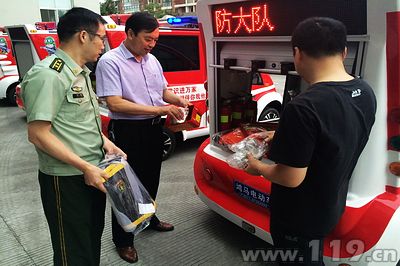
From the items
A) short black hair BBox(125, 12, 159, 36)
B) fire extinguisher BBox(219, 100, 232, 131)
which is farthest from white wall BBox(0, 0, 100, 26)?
fire extinguisher BBox(219, 100, 232, 131)

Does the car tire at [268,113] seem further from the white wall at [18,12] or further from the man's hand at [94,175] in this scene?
the white wall at [18,12]

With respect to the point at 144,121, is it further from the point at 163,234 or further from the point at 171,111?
the point at 163,234

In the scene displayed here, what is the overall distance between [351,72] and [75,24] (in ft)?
4.54

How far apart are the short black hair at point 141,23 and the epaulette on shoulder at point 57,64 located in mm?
845

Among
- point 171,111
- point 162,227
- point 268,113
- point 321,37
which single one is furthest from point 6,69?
point 321,37

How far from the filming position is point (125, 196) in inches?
71.7

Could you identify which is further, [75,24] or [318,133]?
[75,24]

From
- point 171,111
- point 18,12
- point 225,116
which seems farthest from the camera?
point 18,12

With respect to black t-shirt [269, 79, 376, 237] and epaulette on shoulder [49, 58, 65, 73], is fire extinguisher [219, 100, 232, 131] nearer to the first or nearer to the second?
black t-shirt [269, 79, 376, 237]

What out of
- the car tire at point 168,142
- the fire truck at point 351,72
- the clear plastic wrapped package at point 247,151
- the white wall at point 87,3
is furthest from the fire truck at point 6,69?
the white wall at point 87,3

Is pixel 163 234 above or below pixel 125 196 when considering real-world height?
below

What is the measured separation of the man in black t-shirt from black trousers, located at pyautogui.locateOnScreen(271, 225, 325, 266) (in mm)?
42

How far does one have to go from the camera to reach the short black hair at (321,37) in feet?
4.13

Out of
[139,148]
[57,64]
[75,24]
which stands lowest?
[139,148]
